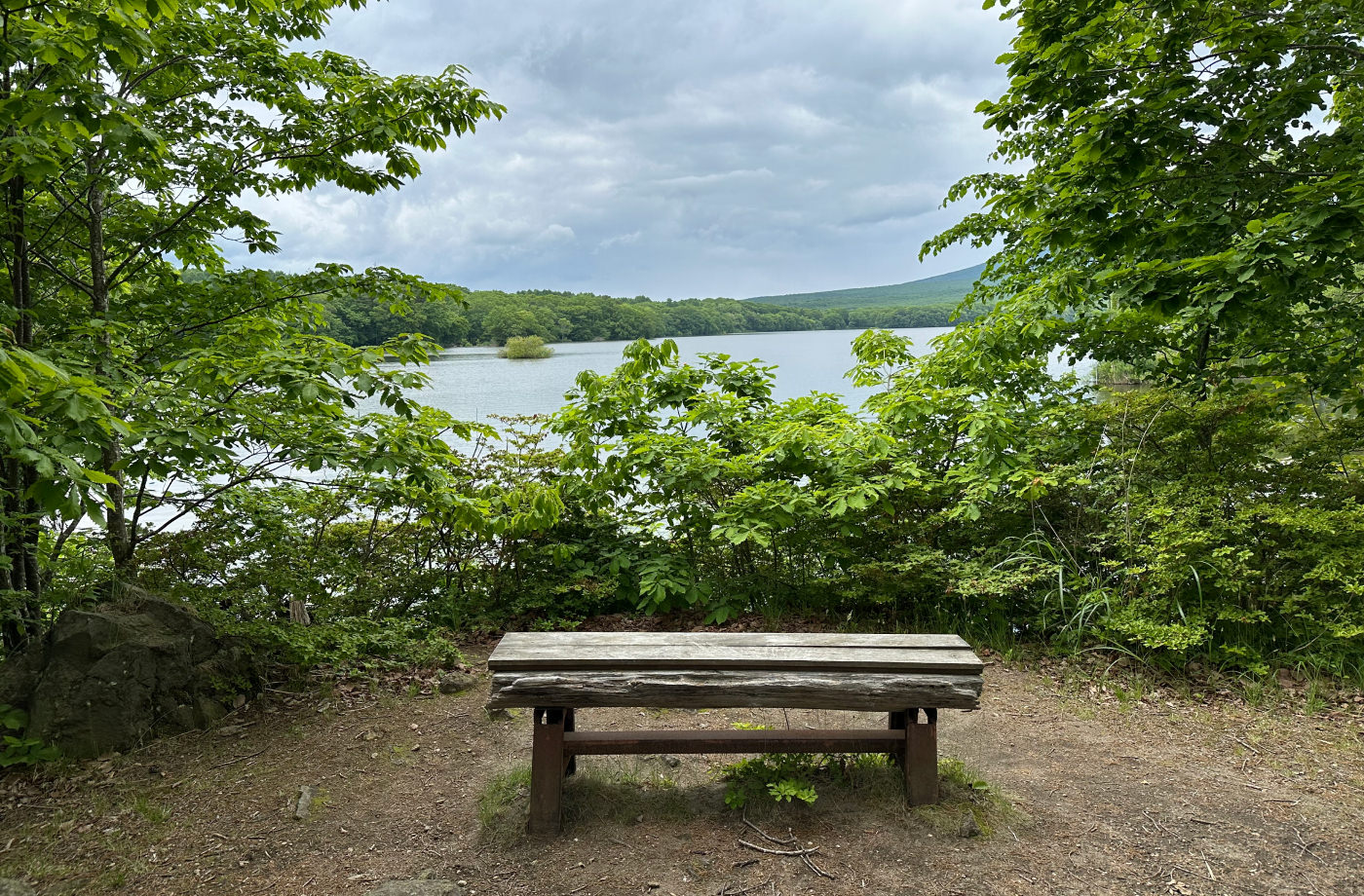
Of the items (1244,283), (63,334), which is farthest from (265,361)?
(1244,283)

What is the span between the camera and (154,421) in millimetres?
2980

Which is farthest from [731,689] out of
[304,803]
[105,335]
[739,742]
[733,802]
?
[105,335]

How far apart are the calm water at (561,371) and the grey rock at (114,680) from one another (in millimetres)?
1804

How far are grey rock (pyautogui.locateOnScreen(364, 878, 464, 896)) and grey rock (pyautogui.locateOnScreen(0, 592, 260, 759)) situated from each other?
179 cm

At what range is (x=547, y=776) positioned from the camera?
269 cm

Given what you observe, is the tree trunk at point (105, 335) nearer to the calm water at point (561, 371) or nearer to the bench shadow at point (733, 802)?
the calm water at point (561, 371)

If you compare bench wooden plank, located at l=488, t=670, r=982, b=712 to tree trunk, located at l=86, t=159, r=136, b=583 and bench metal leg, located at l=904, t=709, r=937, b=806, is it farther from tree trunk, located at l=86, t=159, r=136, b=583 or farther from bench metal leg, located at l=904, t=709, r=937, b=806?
tree trunk, located at l=86, t=159, r=136, b=583

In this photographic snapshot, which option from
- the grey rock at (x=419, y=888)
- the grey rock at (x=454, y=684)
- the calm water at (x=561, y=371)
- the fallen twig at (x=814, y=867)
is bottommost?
the grey rock at (x=454, y=684)

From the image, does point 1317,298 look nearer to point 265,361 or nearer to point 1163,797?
point 1163,797

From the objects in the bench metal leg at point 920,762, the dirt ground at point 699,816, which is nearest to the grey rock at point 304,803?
the dirt ground at point 699,816

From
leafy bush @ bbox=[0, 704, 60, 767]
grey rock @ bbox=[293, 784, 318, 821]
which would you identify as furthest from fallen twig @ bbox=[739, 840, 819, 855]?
leafy bush @ bbox=[0, 704, 60, 767]

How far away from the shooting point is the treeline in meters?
8.22

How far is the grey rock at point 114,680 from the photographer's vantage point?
3.26m

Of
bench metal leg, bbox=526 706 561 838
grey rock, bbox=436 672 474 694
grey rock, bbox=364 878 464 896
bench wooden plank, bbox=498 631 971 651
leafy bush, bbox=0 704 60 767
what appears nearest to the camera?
grey rock, bbox=364 878 464 896
